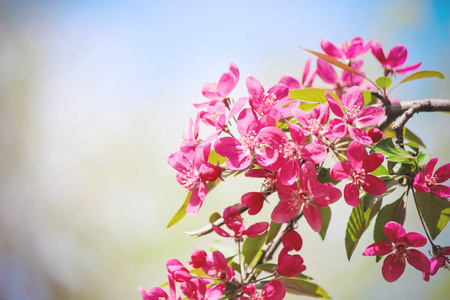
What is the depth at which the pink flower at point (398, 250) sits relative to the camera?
1.55 feet

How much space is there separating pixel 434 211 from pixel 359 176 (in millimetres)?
155

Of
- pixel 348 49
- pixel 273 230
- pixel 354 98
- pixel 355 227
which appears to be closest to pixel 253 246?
pixel 273 230

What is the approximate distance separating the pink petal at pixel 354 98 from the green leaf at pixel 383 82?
109 mm

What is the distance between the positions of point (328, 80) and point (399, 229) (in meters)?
0.36

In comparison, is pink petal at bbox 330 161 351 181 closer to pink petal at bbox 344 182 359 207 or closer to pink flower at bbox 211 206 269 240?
pink petal at bbox 344 182 359 207

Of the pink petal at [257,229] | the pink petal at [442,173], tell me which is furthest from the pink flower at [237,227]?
the pink petal at [442,173]

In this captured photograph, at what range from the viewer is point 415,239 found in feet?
1.55

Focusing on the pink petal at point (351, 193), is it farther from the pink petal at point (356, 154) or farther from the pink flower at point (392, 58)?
the pink flower at point (392, 58)

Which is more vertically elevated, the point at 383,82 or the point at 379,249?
the point at 383,82

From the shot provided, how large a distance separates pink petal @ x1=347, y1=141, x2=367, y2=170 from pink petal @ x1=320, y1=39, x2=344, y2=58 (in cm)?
28

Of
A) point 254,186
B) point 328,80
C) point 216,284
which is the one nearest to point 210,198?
point 254,186

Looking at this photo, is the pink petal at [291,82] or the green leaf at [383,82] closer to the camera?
the green leaf at [383,82]

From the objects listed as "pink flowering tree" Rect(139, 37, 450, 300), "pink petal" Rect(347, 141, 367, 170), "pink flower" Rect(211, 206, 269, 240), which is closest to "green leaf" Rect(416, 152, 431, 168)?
"pink flowering tree" Rect(139, 37, 450, 300)

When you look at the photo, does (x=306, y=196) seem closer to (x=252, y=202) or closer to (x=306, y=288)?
(x=252, y=202)
